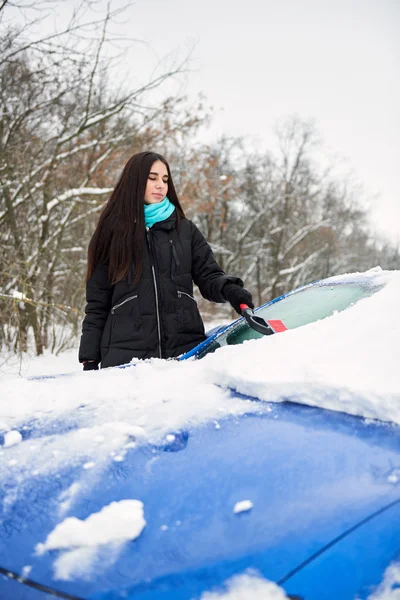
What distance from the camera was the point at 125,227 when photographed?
2.35 metres

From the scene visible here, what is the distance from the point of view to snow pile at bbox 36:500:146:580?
0.73m

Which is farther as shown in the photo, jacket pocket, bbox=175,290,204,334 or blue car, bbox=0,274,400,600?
jacket pocket, bbox=175,290,204,334

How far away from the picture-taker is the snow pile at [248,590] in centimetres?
67

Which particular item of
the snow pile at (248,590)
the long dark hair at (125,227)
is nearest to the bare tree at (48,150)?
the long dark hair at (125,227)

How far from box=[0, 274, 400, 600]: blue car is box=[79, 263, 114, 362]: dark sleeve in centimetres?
133

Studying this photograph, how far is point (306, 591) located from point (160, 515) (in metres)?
0.28

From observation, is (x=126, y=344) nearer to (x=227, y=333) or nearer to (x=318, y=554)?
(x=227, y=333)

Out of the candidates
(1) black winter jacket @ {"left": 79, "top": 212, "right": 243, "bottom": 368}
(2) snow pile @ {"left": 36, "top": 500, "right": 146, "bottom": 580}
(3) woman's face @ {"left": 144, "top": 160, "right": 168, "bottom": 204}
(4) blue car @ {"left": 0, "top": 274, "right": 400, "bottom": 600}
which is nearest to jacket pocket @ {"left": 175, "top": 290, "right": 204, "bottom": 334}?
(1) black winter jacket @ {"left": 79, "top": 212, "right": 243, "bottom": 368}

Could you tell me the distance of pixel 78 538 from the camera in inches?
30.7

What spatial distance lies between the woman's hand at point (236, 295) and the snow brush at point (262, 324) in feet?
0.41

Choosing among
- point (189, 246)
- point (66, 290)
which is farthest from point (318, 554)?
point (66, 290)

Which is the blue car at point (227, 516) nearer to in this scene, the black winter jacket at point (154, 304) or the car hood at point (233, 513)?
the car hood at point (233, 513)

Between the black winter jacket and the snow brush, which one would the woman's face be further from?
the snow brush

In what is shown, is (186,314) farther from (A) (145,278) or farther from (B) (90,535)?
(B) (90,535)
